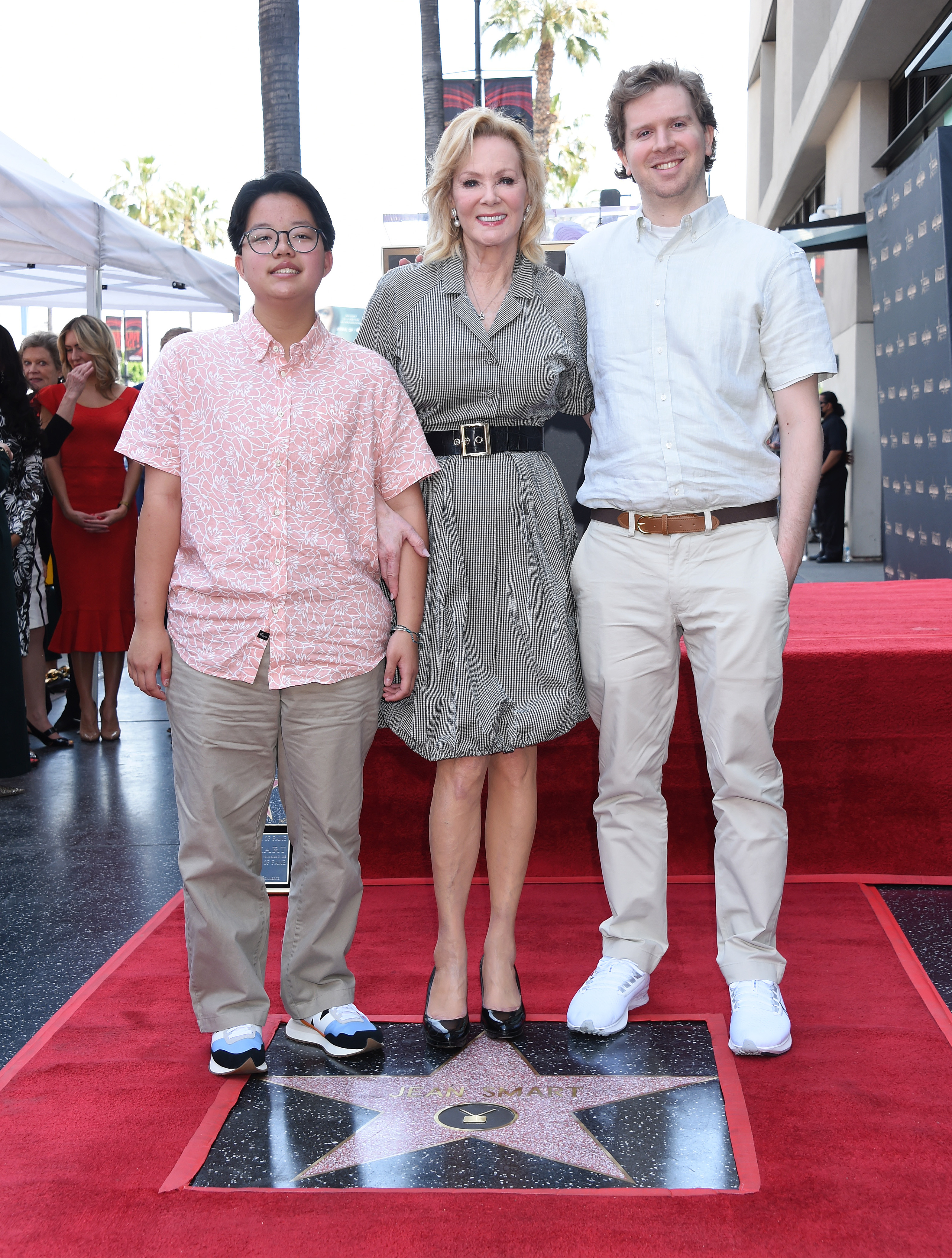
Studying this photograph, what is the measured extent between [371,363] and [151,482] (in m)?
0.52

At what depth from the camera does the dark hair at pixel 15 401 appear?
15.0 ft

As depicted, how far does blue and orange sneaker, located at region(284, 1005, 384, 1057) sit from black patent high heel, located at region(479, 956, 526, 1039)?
9.6 inches

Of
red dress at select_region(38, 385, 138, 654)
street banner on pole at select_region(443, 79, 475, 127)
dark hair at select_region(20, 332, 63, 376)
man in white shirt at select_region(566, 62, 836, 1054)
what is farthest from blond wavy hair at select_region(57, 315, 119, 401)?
street banner on pole at select_region(443, 79, 475, 127)

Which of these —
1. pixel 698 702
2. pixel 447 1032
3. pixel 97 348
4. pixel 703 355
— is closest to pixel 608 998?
pixel 447 1032

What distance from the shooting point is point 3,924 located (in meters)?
3.44

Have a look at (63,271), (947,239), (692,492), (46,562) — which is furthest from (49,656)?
(947,239)

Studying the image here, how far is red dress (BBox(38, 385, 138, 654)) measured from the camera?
225 inches

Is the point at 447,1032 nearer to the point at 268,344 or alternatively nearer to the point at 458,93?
the point at 268,344

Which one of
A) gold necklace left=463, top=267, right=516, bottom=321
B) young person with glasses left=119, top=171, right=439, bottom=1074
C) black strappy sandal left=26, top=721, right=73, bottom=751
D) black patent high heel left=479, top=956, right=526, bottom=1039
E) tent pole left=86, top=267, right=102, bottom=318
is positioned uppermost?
tent pole left=86, top=267, right=102, bottom=318

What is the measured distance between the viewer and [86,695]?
5918 mm

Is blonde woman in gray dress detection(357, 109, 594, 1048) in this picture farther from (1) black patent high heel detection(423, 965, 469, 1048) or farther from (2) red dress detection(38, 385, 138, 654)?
(2) red dress detection(38, 385, 138, 654)

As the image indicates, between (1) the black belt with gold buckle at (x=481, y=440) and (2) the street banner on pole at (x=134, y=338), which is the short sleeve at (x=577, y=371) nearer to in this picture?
(1) the black belt with gold buckle at (x=481, y=440)

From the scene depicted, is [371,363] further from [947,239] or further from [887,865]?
[947,239]

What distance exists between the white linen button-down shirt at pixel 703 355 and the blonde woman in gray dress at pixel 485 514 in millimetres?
136
